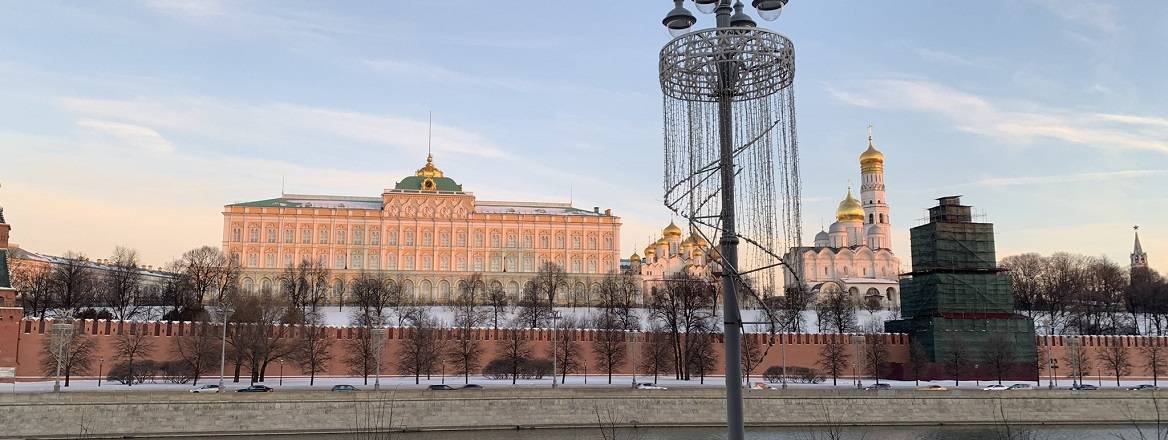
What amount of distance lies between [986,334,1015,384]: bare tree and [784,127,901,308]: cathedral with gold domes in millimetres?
36598

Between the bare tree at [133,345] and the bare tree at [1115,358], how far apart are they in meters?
54.4

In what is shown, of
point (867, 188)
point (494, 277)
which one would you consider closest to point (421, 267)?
point (494, 277)

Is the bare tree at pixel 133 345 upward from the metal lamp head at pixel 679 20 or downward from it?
downward

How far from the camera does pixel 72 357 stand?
153 feet

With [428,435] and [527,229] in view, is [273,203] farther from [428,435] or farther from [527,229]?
[428,435]

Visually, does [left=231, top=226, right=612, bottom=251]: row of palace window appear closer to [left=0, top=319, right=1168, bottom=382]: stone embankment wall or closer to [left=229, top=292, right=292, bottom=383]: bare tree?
[left=229, top=292, right=292, bottom=383]: bare tree

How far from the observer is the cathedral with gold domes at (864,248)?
97000mm

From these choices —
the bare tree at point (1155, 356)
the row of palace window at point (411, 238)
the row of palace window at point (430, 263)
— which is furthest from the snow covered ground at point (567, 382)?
the row of palace window at point (411, 238)

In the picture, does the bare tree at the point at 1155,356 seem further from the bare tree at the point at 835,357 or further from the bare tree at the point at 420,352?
the bare tree at the point at 420,352

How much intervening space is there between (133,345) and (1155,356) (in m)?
57.6

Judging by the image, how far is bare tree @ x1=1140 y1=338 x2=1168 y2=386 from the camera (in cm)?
5790

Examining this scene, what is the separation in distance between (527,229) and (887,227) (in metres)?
38.0

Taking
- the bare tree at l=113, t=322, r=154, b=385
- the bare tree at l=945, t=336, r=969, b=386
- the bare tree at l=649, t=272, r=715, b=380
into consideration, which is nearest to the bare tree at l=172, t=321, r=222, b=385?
the bare tree at l=113, t=322, r=154, b=385

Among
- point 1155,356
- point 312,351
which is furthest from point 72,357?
point 1155,356
